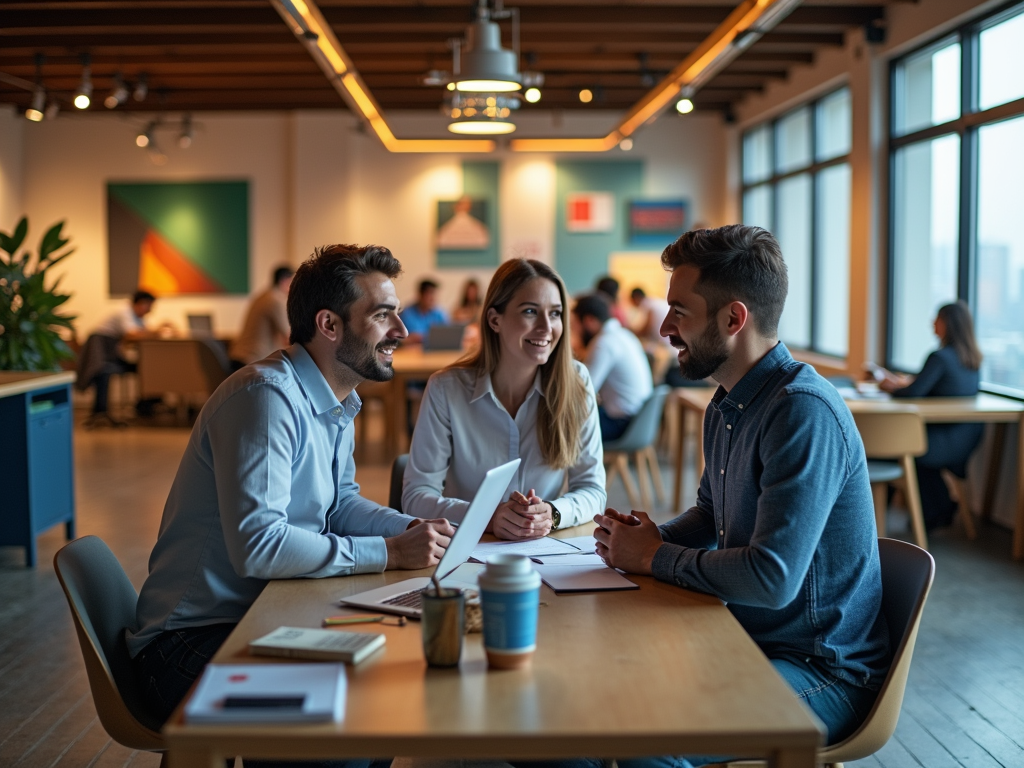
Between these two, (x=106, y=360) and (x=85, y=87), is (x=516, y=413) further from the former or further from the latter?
(x=106, y=360)

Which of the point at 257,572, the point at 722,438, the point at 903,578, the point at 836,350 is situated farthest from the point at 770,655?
the point at 836,350

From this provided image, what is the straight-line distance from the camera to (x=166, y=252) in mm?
12812

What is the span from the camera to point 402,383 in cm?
767

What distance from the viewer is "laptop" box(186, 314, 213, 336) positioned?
11922 mm

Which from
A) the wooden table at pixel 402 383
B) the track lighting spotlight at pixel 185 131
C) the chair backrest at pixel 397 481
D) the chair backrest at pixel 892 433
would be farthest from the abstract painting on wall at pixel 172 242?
the chair backrest at pixel 397 481

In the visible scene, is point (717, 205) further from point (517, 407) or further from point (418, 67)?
point (517, 407)

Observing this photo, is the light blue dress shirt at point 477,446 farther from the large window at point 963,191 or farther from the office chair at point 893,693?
the large window at point 963,191

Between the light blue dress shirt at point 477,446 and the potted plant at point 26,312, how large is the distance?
3.47m

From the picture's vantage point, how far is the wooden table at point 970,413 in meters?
5.25

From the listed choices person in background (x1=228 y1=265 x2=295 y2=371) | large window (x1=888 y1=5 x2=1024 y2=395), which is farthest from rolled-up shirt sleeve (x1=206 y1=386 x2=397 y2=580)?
person in background (x1=228 y1=265 x2=295 y2=371)

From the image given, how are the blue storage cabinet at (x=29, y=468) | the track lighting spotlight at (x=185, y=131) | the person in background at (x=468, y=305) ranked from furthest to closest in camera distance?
the track lighting spotlight at (x=185, y=131)
the person in background at (x=468, y=305)
the blue storage cabinet at (x=29, y=468)

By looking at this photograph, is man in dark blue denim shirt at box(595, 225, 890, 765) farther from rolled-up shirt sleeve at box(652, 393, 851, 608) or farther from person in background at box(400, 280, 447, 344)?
person in background at box(400, 280, 447, 344)

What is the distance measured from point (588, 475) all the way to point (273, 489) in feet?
3.72

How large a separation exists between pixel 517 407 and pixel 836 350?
24.6 ft
